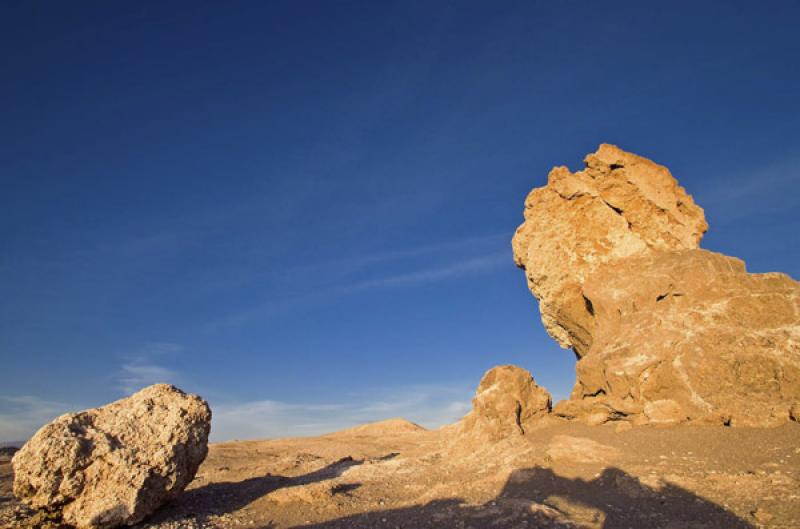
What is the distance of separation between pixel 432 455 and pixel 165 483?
9.77m

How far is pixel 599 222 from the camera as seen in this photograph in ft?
62.6

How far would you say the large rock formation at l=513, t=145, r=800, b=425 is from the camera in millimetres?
13523

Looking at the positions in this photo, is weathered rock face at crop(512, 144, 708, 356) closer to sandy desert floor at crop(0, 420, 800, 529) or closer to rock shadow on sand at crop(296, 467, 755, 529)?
sandy desert floor at crop(0, 420, 800, 529)

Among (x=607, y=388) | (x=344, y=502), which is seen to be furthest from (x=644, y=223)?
(x=344, y=502)

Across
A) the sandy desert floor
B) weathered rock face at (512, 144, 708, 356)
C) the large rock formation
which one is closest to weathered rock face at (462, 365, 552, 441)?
the sandy desert floor

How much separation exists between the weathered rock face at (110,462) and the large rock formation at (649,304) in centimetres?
1213

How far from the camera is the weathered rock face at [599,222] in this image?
61.7 ft

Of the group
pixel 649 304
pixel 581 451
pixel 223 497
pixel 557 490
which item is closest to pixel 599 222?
pixel 649 304

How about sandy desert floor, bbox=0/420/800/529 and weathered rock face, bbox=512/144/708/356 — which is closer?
sandy desert floor, bbox=0/420/800/529

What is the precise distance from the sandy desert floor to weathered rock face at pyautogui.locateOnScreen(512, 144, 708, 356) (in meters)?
5.61

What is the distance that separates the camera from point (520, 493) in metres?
11.4

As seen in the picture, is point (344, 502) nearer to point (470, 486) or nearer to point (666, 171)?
point (470, 486)

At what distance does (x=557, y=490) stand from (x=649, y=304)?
7657 mm

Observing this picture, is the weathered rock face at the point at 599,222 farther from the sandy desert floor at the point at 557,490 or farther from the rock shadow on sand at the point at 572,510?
the rock shadow on sand at the point at 572,510
